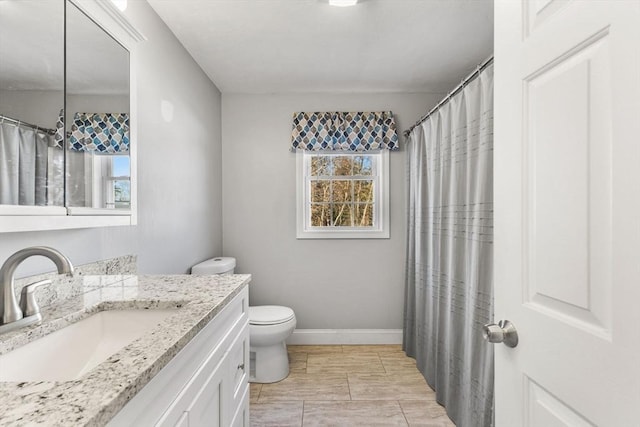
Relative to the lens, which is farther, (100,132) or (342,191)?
(342,191)

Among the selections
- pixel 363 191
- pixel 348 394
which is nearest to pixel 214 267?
pixel 348 394

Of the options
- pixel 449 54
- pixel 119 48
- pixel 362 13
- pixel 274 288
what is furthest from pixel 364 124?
pixel 119 48

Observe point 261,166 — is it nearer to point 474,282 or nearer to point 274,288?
point 274,288

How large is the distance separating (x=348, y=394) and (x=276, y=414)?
504 mm

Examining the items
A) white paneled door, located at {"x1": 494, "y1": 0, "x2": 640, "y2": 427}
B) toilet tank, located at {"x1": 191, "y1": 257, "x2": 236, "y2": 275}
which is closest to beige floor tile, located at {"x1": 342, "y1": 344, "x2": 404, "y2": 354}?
toilet tank, located at {"x1": 191, "y1": 257, "x2": 236, "y2": 275}

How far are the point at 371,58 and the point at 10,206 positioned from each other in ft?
7.33

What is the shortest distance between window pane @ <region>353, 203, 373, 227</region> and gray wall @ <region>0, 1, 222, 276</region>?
1.32m

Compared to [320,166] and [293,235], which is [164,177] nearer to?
[293,235]

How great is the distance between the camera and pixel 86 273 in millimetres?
1294

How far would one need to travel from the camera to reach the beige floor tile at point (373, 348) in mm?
2871

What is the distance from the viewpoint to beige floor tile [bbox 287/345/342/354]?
9.42ft

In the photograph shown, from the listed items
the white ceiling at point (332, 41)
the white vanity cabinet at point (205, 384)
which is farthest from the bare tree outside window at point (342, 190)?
the white vanity cabinet at point (205, 384)

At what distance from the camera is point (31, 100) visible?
0.91m

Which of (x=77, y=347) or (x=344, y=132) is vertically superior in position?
(x=344, y=132)
